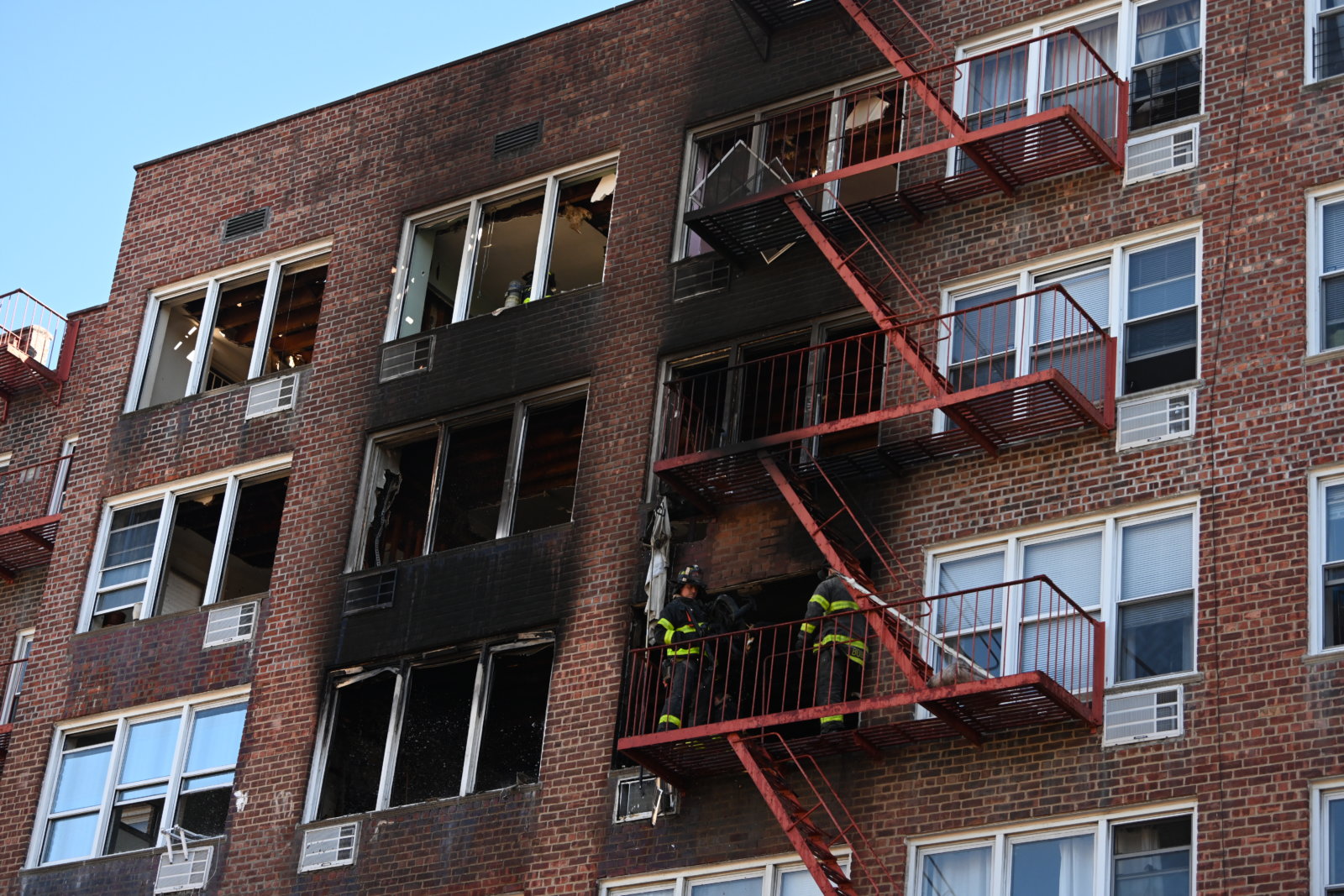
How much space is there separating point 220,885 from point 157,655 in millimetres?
3610

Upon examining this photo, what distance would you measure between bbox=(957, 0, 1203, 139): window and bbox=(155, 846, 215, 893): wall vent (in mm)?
12187

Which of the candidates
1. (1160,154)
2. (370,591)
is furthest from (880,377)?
(370,591)

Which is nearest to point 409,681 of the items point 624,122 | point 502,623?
point 502,623

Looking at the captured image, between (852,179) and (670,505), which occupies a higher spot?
(852,179)

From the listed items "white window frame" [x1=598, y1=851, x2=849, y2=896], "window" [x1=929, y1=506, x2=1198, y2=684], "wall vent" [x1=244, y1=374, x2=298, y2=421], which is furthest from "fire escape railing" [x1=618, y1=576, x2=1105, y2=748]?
"wall vent" [x1=244, y1=374, x2=298, y2=421]

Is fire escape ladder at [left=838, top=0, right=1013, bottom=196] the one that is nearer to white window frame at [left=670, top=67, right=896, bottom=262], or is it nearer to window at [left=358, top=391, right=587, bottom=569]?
white window frame at [left=670, top=67, right=896, bottom=262]

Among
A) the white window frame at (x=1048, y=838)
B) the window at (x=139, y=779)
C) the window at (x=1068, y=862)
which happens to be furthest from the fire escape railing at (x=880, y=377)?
the window at (x=139, y=779)

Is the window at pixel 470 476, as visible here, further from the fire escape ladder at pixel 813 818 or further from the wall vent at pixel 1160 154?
the wall vent at pixel 1160 154

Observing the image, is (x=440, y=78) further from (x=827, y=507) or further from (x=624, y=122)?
(x=827, y=507)

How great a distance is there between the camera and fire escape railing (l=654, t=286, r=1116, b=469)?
23.3m

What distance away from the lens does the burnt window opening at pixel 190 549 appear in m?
29.4

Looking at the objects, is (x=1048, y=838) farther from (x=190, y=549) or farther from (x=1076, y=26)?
(x=190, y=549)

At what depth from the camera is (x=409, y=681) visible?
2675cm

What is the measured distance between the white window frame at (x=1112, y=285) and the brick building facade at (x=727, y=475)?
0.16 ft
